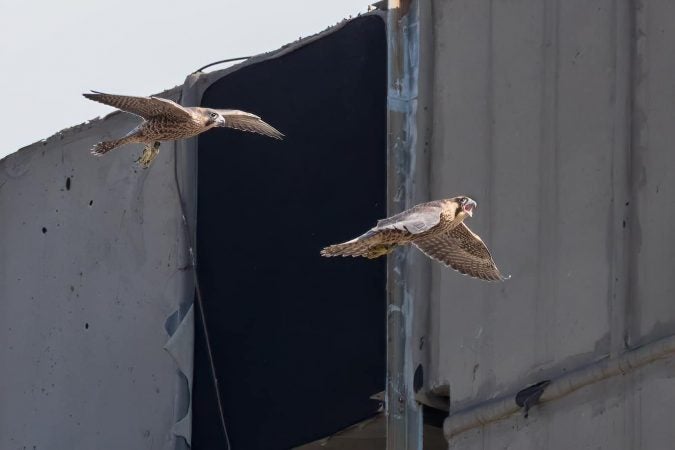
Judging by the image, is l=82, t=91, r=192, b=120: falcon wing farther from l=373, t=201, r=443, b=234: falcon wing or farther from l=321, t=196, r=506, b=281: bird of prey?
l=373, t=201, r=443, b=234: falcon wing

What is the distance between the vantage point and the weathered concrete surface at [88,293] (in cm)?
1223

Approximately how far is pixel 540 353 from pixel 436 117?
1.51 metres

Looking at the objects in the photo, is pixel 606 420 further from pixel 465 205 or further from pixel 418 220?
pixel 418 220

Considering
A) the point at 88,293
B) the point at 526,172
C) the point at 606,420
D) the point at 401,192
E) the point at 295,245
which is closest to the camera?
the point at 606,420

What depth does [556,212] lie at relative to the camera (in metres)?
9.56

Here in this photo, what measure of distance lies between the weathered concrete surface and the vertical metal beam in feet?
5.89

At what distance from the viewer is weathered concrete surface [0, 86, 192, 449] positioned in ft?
40.1

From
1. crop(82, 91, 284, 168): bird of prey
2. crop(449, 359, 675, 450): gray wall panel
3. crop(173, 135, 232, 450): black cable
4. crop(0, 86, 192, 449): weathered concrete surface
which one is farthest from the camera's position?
crop(0, 86, 192, 449): weathered concrete surface

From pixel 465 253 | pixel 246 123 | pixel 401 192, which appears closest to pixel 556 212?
pixel 465 253

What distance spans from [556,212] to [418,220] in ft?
3.27

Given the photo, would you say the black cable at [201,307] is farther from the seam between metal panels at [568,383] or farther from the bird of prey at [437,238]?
the bird of prey at [437,238]

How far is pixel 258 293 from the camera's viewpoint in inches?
459

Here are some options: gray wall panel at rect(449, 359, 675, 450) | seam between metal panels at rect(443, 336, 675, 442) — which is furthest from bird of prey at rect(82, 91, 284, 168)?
gray wall panel at rect(449, 359, 675, 450)

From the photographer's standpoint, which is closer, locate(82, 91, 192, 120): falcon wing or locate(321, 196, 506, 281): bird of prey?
locate(321, 196, 506, 281): bird of prey
